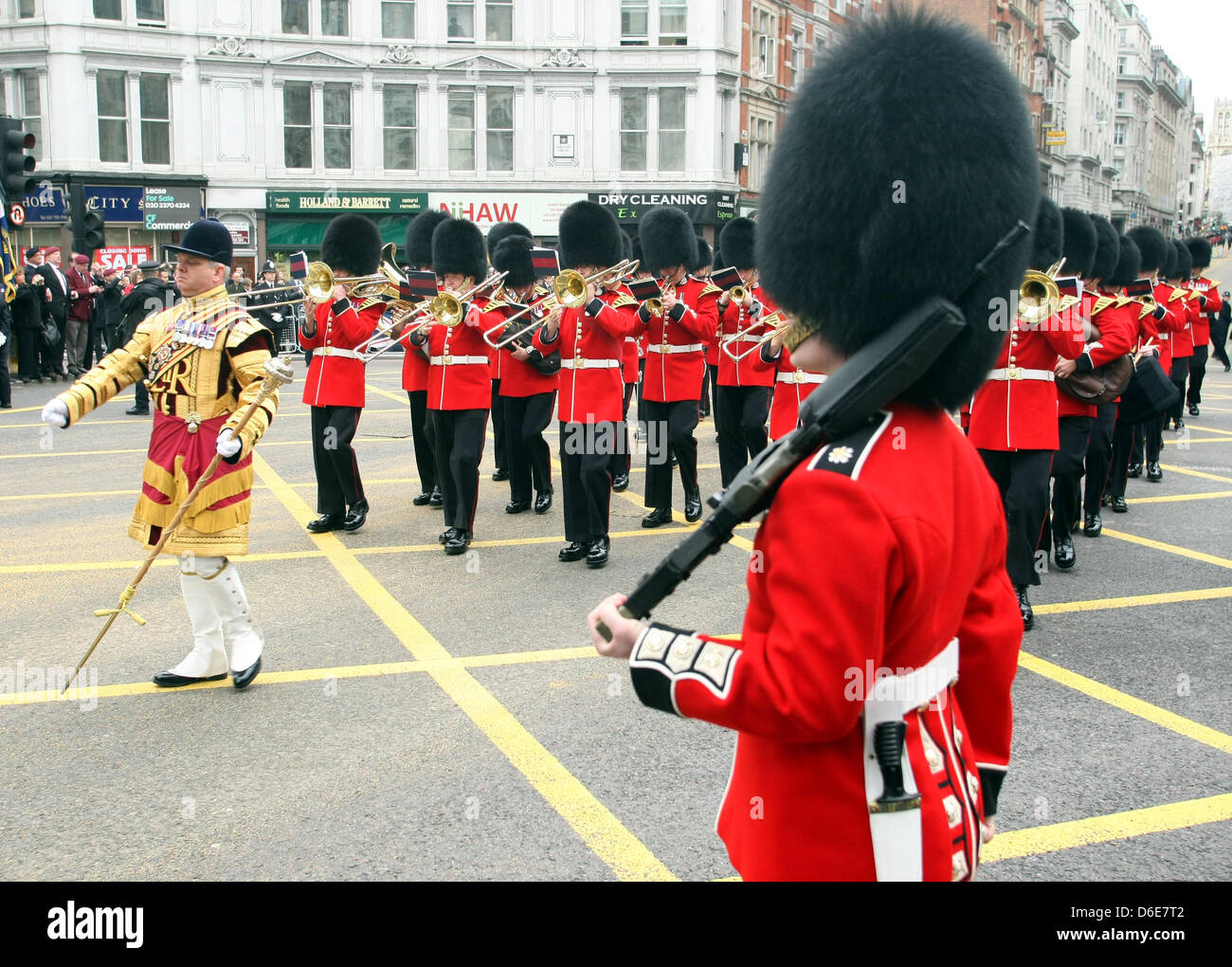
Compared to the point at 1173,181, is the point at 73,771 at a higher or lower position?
lower

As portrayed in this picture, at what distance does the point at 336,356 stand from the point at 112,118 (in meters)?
24.5

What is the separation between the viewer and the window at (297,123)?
98.8ft

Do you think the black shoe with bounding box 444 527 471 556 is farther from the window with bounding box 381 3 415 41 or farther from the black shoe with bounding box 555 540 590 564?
the window with bounding box 381 3 415 41

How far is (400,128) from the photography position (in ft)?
102

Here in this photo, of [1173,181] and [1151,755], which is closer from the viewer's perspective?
[1151,755]

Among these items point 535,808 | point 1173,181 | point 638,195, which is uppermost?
point 1173,181

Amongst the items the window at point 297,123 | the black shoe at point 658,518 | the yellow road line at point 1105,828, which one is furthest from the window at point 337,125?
the yellow road line at point 1105,828

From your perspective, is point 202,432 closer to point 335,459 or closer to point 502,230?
point 335,459

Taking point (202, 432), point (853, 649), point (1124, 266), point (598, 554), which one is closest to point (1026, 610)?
point (598, 554)
